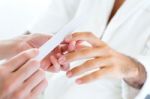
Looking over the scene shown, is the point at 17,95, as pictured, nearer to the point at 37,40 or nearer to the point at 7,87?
the point at 7,87

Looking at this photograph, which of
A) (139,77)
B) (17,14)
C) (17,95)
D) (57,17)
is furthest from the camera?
(17,14)

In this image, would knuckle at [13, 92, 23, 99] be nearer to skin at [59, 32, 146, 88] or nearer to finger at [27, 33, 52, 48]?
skin at [59, 32, 146, 88]

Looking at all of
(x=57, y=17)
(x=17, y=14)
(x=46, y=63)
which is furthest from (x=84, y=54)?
(x=17, y=14)

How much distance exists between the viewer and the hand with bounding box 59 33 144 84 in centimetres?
73

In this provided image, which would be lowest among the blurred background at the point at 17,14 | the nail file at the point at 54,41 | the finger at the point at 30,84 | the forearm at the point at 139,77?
the blurred background at the point at 17,14

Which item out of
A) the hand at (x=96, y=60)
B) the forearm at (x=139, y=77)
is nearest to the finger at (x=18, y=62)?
the hand at (x=96, y=60)

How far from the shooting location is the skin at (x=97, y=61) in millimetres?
733

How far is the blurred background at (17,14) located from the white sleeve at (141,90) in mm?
783

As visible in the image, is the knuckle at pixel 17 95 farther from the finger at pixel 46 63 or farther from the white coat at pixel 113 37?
the white coat at pixel 113 37

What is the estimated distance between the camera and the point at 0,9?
1.57 m

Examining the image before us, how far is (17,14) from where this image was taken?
161cm

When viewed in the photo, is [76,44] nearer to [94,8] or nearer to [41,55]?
[41,55]

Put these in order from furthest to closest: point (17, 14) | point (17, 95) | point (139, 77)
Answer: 1. point (17, 14)
2. point (139, 77)
3. point (17, 95)

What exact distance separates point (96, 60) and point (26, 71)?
17 centimetres
